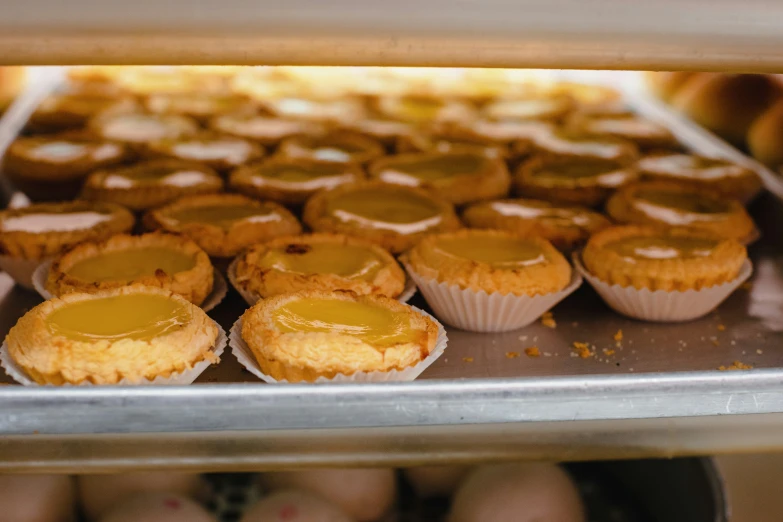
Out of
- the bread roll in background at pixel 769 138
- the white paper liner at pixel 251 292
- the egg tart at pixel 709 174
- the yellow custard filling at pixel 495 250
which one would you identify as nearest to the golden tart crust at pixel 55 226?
the white paper liner at pixel 251 292

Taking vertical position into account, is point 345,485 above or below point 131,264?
below

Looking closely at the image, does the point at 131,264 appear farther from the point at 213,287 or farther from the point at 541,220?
the point at 541,220

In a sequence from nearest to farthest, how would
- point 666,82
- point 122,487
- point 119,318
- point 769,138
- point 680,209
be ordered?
point 119,318
point 122,487
point 680,209
point 769,138
point 666,82

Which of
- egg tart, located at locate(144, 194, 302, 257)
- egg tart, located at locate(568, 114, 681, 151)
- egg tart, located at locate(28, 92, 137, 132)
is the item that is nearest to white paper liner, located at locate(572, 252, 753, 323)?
egg tart, located at locate(144, 194, 302, 257)

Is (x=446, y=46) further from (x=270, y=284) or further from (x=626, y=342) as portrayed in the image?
(x=626, y=342)

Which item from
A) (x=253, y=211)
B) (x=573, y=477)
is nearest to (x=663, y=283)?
(x=573, y=477)

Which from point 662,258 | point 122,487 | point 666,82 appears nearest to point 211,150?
point 122,487

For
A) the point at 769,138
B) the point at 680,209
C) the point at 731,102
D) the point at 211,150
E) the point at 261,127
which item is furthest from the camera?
the point at 731,102

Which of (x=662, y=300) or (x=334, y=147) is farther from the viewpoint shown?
(x=334, y=147)
